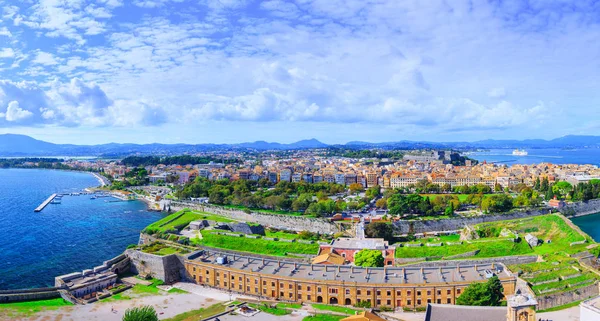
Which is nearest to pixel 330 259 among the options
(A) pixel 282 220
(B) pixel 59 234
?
(A) pixel 282 220

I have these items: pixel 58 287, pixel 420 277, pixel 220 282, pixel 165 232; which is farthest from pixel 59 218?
pixel 420 277

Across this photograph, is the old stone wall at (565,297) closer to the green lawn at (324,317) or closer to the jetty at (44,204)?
the green lawn at (324,317)

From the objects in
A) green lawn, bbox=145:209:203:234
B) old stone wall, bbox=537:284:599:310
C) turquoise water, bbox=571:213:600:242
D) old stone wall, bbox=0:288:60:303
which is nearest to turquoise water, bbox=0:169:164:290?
green lawn, bbox=145:209:203:234

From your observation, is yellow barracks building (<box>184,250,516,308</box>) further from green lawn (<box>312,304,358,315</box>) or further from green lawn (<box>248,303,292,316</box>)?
green lawn (<box>248,303,292,316</box>)

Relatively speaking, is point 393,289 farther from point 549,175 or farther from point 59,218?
point 549,175

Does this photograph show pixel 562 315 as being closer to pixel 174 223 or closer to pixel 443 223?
pixel 443 223

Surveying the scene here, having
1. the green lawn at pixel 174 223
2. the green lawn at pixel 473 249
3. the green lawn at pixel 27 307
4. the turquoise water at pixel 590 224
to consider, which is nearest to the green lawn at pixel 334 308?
the green lawn at pixel 473 249

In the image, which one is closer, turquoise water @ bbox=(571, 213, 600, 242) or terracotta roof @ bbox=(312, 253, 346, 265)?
terracotta roof @ bbox=(312, 253, 346, 265)
